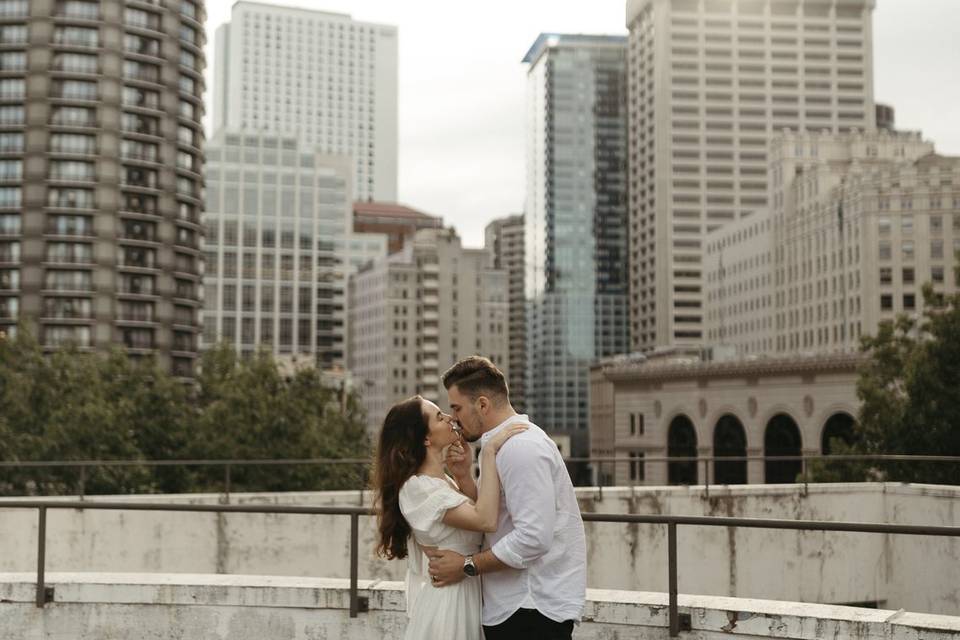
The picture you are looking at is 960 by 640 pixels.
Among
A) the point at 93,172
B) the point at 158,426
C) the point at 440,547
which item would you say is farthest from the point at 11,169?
the point at 440,547

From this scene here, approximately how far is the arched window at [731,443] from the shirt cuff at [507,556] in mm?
78017

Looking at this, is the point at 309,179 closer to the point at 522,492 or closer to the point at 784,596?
the point at 784,596

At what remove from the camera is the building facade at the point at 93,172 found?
302 feet

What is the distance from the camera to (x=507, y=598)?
5.09 m

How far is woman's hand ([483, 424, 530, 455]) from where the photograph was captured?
16.1ft

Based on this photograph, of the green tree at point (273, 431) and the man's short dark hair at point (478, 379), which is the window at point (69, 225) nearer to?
the green tree at point (273, 431)

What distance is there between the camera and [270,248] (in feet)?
573

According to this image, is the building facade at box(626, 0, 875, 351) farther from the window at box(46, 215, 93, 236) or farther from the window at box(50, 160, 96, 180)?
the window at box(50, 160, 96, 180)

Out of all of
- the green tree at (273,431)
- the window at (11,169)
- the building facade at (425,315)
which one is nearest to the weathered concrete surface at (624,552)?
the green tree at (273,431)

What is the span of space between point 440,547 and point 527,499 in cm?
57

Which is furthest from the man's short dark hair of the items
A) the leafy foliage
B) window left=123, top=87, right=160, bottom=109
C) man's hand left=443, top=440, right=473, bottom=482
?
window left=123, top=87, right=160, bottom=109

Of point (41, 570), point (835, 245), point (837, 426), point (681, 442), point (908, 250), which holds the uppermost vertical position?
point (835, 245)

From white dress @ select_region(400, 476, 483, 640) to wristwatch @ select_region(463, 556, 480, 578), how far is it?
3.4 inches

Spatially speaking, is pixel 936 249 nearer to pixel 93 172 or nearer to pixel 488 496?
pixel 93 172
